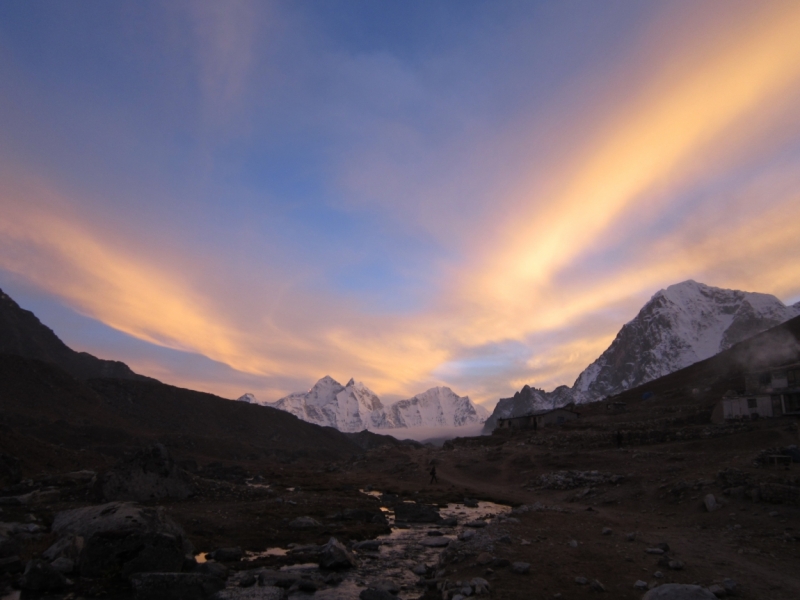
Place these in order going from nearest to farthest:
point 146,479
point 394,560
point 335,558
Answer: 1. point 335,558
2. point 394,560
3. point 146,479

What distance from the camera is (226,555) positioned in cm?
1559

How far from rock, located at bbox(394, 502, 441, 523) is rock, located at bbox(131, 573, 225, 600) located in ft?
49.1

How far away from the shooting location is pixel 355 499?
31.6 m

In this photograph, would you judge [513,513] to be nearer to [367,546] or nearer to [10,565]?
[367,546]

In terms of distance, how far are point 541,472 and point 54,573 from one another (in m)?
36.6

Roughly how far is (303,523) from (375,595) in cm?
999

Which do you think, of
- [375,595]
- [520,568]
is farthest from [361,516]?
[375,595]

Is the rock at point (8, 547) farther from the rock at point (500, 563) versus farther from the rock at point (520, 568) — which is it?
the rock at point (520, 568)

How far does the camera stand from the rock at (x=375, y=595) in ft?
39.0

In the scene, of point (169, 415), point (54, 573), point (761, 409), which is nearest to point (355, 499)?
point (54, 573)

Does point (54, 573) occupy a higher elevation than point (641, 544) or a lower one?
lower

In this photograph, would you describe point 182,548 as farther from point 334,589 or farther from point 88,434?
point 88,434

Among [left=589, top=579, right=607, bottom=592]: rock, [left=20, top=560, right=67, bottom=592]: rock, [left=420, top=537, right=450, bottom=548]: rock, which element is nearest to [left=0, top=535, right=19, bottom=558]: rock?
[left=20, top=560, right=67, bottom=592]: rock

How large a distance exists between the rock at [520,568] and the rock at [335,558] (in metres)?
4.99
